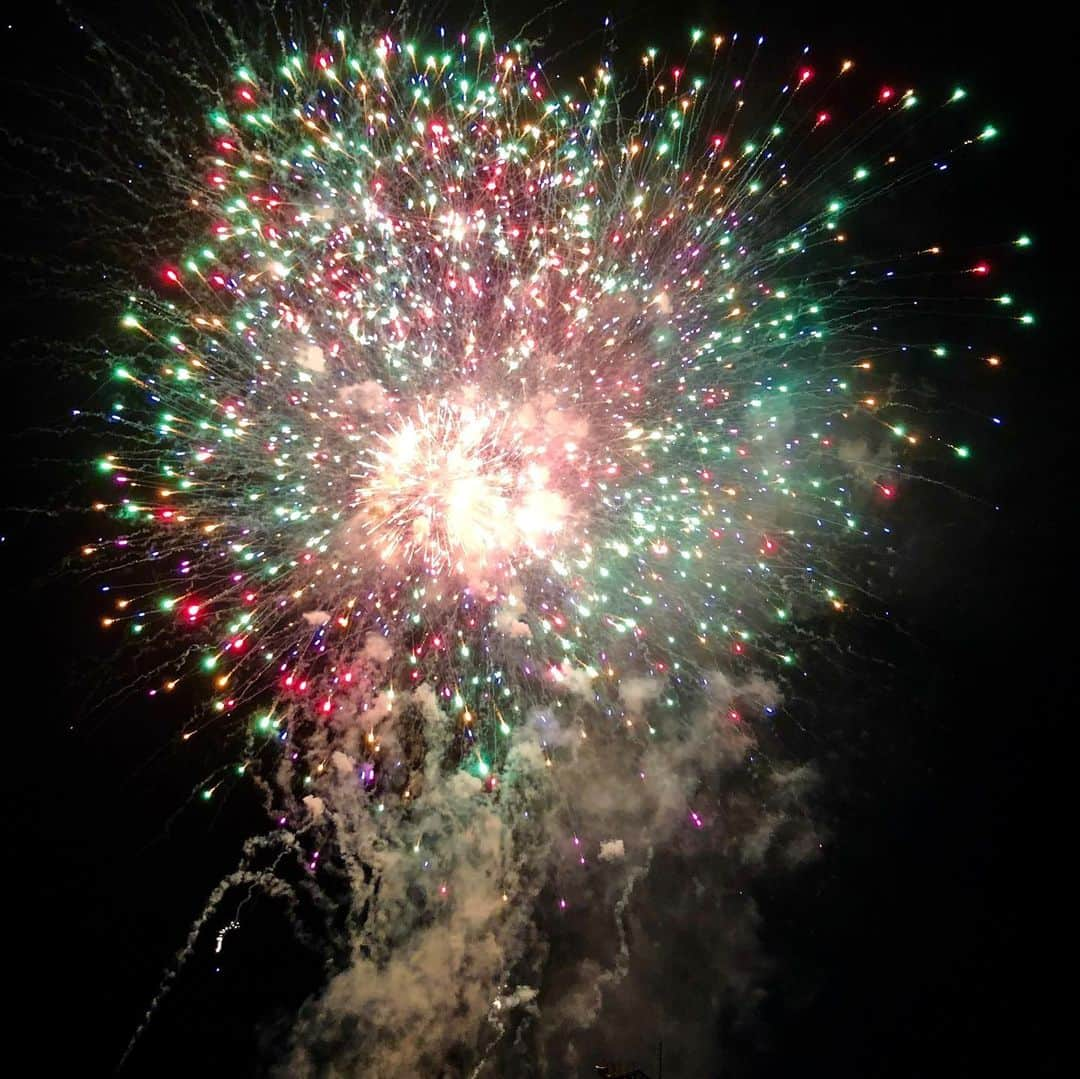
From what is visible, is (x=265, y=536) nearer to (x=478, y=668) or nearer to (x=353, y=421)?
(x=353, y=421)

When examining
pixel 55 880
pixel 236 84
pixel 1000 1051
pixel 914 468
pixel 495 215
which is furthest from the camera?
pixel 1000 1051

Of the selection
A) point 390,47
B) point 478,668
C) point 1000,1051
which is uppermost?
point 390,47

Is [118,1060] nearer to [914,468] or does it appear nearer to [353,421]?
[353,421]

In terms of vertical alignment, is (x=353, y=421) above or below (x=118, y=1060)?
above

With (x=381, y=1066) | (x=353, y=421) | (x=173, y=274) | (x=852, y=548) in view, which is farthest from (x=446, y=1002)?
(x=173, y=274)

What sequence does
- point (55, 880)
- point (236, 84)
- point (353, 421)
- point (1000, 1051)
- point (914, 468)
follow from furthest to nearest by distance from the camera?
point (1000, 1051)
point (914, 468)
point (55, 880)
point (353, 421)
point (236, 84)

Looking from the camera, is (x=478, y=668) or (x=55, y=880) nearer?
(x=478, y=668)
